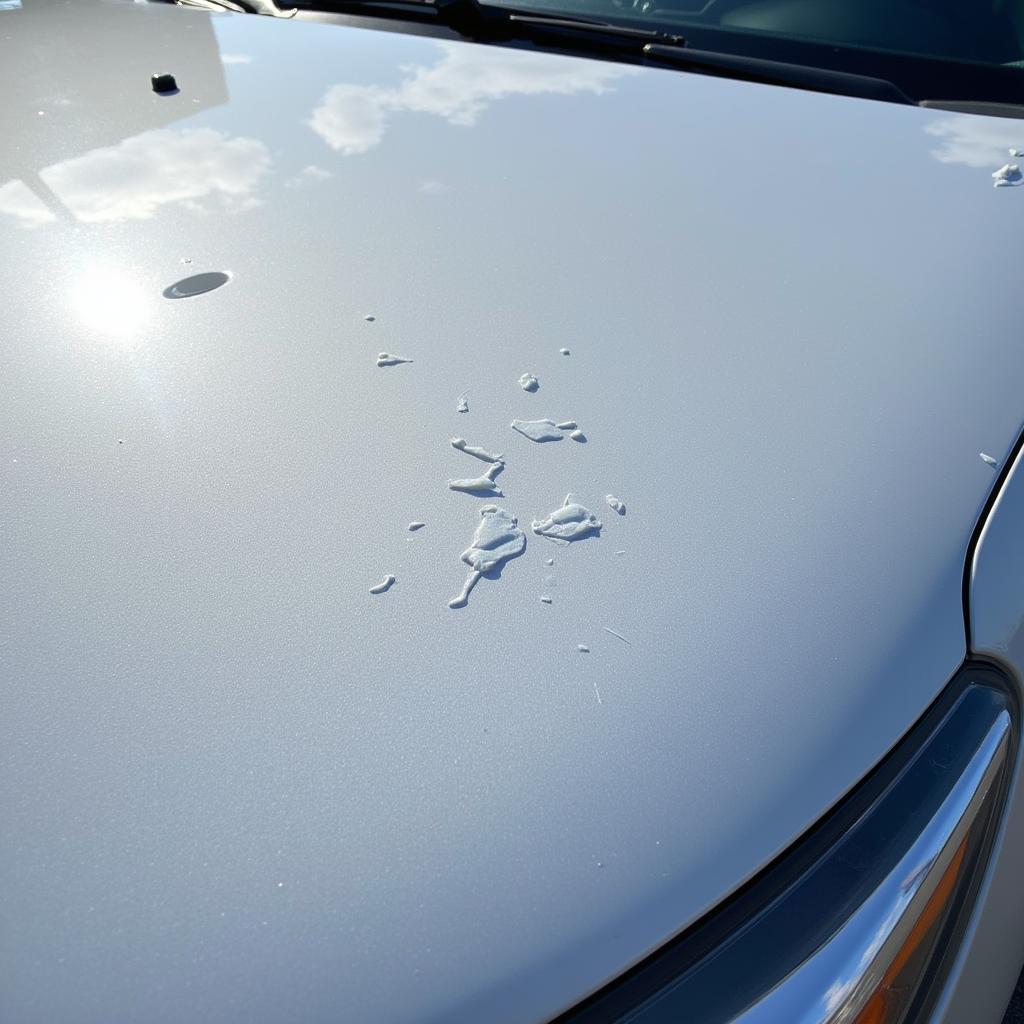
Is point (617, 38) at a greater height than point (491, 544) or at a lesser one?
greater

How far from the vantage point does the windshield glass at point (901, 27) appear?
6.18ft

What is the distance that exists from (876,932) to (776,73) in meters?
1.53

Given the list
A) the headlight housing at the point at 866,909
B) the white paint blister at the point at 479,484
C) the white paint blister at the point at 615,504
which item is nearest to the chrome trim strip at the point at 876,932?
the headlight housing at the point at 866,909

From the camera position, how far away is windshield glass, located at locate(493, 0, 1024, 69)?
1885 mm

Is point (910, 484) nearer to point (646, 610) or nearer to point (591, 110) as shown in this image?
point (646, 610)

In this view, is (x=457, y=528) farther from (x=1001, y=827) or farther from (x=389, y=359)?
(x=1001, y=827)

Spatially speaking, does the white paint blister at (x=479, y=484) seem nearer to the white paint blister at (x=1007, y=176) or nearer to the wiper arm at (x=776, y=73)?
the white paint blister at (x=1007, y=176)

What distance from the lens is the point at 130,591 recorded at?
0.92 meters

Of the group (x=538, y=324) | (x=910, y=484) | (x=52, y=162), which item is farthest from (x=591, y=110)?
(x=910, y=484)

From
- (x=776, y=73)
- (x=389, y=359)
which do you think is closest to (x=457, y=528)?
(x=389, y=359)

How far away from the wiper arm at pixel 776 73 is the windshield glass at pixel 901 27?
0.08 m

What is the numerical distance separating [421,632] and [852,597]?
38cm

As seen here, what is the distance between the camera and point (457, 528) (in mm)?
977

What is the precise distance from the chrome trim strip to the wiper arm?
129cm
